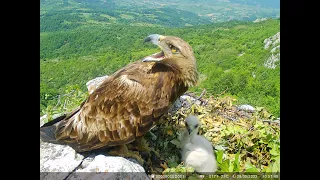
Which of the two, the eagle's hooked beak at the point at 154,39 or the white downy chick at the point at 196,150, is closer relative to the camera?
the eagle's hooked beak at the point at 154,39

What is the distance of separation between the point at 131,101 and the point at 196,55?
23.1 inches

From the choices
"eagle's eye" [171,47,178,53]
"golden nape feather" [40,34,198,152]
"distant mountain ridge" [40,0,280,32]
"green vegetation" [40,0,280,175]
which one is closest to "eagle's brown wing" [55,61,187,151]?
"golden nape feather" [40,34,198,152]

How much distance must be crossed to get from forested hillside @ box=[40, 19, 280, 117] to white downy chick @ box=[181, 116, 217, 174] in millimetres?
394

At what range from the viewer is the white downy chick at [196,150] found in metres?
2.39

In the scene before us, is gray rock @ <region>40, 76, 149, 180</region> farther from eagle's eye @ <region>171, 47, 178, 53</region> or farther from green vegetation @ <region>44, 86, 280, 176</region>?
eagle's eye @ <region>171, 47, 178, 53</region>

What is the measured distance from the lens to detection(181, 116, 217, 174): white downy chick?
2389 millimetres

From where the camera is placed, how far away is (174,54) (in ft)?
7.48

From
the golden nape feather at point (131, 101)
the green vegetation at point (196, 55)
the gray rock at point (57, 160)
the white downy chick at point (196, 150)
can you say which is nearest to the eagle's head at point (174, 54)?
the golden nape feather at point (131, 101)

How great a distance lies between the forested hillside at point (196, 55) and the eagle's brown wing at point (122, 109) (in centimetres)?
32

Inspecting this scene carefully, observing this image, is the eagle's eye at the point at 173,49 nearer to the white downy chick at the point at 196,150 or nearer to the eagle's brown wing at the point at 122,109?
the eagle's brown wing at the point at 122,109

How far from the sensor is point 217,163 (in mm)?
2445
